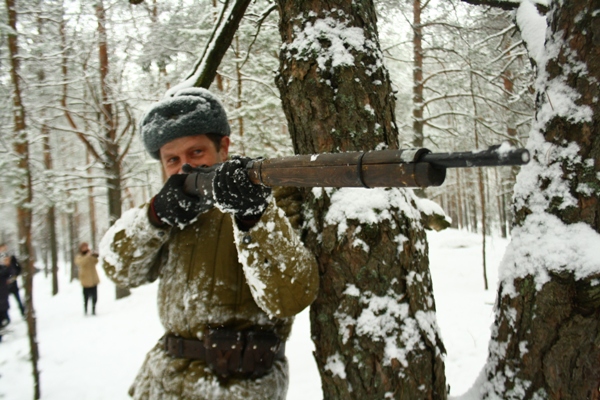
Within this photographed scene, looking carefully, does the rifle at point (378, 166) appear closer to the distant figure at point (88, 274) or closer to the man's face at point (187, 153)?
the man's face at point (187, 153)

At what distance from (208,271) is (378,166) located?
3.85 ft

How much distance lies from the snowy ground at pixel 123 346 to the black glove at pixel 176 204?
252cm

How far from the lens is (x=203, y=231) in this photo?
191cm

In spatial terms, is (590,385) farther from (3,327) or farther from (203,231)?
(3,327)

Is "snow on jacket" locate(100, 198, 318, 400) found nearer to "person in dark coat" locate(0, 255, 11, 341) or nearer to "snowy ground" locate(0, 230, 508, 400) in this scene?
"snowy ground" locate(0, 230, 508, 400)

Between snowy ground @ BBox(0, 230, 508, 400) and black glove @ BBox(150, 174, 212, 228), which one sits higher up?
black glove @ BBox(150, 174, 212, 228)

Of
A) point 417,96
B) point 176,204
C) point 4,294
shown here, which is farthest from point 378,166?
point 417,96

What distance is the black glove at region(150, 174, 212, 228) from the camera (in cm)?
170

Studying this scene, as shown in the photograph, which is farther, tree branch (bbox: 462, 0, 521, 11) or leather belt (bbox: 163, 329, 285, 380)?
tree branch (bbox: 462, 0, 521, 11)

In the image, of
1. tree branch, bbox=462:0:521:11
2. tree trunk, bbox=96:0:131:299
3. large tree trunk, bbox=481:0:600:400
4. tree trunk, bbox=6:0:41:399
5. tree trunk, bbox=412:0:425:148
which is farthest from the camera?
tree trunk, bbox=412:0:425:148

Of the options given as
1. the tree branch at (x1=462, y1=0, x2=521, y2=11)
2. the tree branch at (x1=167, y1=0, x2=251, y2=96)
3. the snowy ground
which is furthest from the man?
the snowy ground

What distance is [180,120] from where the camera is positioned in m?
2.03

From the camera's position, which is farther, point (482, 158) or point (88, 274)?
point (88, 274)

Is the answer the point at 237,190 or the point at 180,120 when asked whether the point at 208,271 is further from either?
the point at 180,120
